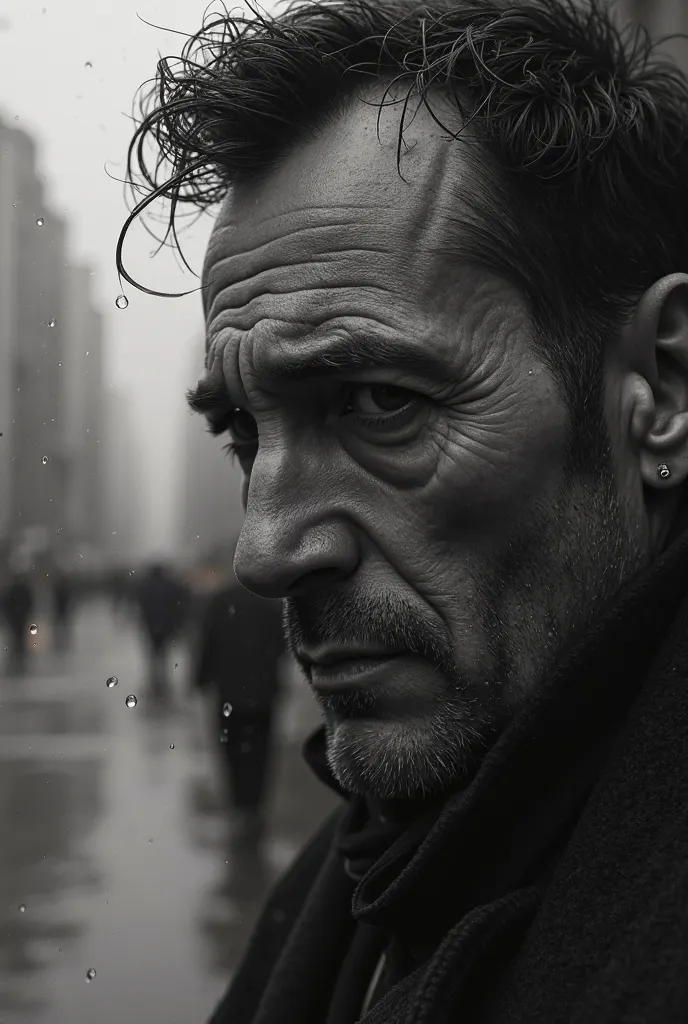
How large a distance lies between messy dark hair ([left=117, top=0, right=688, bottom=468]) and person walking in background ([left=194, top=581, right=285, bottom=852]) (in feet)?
11.9

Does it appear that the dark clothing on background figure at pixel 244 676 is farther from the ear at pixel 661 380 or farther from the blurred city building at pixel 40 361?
the ear at pixel 661 380

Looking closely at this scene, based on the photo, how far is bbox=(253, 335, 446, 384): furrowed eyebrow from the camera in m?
1.37

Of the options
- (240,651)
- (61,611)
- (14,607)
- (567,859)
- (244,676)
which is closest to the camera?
(567,859)

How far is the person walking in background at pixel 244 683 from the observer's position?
5.62 meters

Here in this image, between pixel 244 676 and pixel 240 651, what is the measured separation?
305mm

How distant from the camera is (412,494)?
4.57 ft

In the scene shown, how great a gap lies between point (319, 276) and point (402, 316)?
137mm

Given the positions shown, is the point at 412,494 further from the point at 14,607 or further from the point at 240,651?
the point at 14,607

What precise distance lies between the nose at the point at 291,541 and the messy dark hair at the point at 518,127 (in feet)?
1.06

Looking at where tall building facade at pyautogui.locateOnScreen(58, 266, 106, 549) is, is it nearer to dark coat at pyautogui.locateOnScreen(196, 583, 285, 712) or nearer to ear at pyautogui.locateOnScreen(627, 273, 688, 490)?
ear at pyautogui.locateOnScreen(627, 273, 688, 490)

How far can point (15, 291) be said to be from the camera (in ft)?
7.72

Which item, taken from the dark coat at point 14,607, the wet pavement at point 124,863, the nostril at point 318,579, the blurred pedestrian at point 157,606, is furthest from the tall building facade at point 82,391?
the blurred pedestrian at point 157,606

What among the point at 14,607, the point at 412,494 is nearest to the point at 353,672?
the point at 412,494

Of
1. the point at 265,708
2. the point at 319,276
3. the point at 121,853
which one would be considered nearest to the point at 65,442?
the point at 319,276
